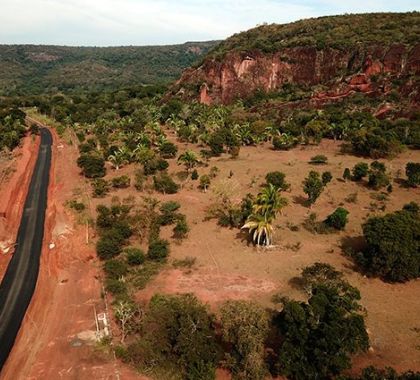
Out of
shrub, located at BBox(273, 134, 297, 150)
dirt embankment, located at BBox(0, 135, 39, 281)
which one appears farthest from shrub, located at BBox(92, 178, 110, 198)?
shrub, located at BBox(273, 134, 297, 150)

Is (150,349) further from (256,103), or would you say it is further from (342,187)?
(256,103)

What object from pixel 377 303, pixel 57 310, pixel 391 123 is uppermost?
pixel 391 123

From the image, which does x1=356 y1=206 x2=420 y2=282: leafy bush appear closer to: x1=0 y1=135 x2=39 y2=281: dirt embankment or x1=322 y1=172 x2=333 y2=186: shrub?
x1=322 y1=172 x2=333 y2=186: shrub

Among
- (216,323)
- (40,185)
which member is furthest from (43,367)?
(40,185)

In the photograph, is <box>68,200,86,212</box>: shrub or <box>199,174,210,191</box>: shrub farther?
<box>199,174,210,191</box>: shrub

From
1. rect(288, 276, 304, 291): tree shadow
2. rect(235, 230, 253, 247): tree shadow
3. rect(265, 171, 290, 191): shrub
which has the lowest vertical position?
rect(288, 276, 304, 291): tree shadow

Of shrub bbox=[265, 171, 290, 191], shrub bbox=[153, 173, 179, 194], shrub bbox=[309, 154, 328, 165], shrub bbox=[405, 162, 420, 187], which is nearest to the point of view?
shrub bbox=[405, 162, 420, 187]

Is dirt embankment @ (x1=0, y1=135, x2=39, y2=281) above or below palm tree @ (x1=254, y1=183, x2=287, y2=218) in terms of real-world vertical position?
below
